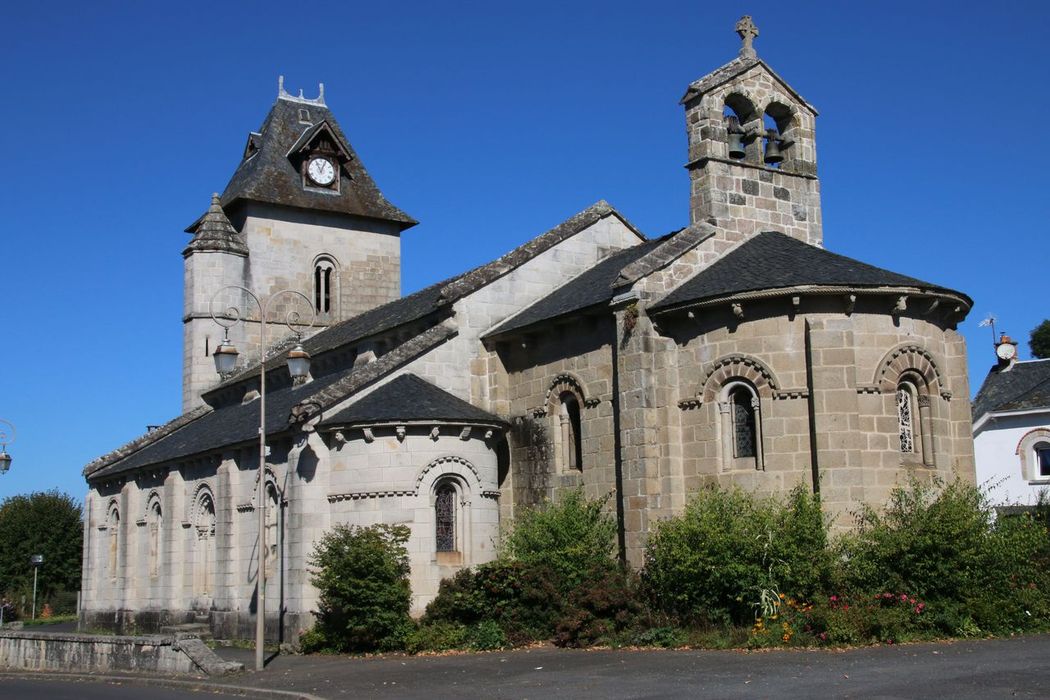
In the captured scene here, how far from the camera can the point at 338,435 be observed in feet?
75.0

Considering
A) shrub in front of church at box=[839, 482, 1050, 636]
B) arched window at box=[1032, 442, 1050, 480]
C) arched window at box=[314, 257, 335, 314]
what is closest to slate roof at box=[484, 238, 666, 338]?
shrub in front of church at box=[839, 482, 1050, 636]

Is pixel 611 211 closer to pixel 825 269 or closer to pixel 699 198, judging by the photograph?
pixel 699 198

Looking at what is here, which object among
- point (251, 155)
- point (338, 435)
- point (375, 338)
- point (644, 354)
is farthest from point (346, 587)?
point (251, 155)

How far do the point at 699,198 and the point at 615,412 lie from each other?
195 inches

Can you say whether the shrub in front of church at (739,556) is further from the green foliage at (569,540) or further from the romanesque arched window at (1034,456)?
the romanesque arched window at (1034,456)

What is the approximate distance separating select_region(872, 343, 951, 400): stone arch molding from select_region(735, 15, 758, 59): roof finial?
7600mm

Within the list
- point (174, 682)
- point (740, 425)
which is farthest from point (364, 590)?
point (740, 425)

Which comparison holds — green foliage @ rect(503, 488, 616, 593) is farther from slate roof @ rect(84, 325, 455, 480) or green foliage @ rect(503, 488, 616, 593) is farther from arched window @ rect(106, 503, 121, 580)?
arched window @ rect(106, 503, 121, 580)

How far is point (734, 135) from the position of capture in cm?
2397

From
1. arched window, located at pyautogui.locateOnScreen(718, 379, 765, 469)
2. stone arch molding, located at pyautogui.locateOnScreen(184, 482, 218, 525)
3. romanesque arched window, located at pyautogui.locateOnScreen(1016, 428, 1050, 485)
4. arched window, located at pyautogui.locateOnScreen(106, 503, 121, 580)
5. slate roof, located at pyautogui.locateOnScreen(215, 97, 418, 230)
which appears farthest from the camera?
slate roof, located at pyautogui.locateOnScreen(215, 97, 418, 230)

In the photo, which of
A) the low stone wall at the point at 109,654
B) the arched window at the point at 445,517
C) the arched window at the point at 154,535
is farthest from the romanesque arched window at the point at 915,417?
the arched window at the point at 154,535

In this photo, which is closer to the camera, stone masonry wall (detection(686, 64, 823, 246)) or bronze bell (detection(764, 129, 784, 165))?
stone masonry wall (detection(686, 64, 823, 246))

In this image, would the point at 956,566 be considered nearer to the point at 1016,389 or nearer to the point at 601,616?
the point at 601,616

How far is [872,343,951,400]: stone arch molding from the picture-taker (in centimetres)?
2030
